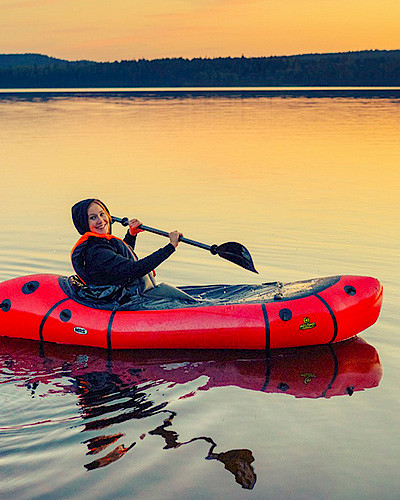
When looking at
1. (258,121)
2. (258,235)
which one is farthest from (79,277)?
(258,121)

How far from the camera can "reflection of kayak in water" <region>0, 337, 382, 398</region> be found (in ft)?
17.9

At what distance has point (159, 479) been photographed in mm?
4023

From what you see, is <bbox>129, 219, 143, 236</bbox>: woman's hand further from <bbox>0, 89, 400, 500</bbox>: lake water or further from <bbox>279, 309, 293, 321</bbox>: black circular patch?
<bbox>279, 309, 293, 321</bbox>: black circular patch

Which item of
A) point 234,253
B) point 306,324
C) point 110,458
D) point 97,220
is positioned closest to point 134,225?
point 97,220

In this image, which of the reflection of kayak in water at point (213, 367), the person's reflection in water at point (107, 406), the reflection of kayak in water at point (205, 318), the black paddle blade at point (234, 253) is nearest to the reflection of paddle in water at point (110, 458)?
the person's reflection in water at point (107, 406)

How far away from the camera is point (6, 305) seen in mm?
6527

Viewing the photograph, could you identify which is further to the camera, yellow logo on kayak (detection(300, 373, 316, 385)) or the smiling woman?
the smiling woman

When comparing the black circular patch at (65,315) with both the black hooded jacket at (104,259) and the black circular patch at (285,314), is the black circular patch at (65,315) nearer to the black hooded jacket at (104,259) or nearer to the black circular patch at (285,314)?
the black hooded jacket at (104,259)

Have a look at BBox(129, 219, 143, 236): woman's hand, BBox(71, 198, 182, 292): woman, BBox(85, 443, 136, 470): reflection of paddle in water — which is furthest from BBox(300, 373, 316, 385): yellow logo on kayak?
BBox(129, 219, 143, 236): woman's hand

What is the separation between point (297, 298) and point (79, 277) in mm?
1758

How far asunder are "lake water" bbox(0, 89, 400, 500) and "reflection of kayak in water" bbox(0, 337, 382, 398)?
0.02m

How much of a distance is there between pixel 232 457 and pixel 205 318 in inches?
73.4

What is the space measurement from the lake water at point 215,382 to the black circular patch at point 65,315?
262 millimetres

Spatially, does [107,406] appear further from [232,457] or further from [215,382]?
[232,457]
